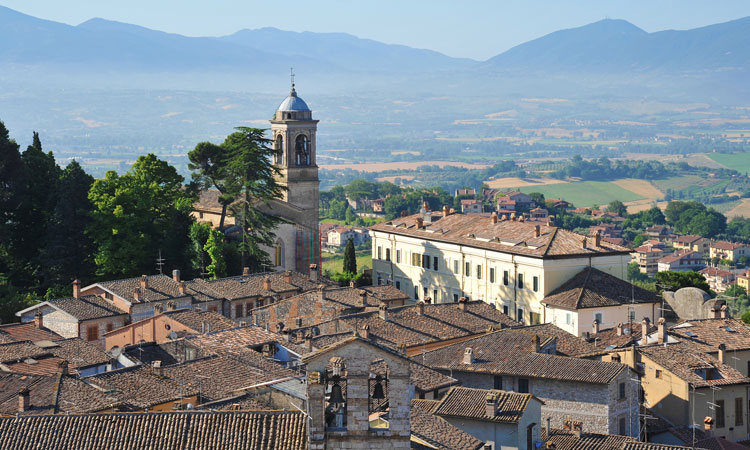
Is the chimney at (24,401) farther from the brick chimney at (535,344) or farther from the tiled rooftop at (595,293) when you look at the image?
the tiled rooftop at (595,293)

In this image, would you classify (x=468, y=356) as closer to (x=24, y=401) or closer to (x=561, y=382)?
(x=561, y=382)

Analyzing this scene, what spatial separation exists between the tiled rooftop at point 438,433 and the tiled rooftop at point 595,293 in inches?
977

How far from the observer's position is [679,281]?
5788 cm

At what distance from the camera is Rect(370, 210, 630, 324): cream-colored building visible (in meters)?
52.3

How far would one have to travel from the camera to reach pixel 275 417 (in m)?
18.3

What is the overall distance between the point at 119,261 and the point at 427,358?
820 inches

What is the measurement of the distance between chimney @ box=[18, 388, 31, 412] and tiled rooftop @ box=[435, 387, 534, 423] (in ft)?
27.2

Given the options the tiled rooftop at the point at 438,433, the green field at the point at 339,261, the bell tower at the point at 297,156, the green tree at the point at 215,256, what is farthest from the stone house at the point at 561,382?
the green field at the point at 339,261

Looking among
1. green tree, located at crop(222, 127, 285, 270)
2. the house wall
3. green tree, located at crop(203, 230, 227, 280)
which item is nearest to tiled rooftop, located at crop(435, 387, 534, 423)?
the house wall

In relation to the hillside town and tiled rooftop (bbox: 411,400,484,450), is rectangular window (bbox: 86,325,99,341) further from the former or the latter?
tiled rooftop (bbox: 411,400,484,450)

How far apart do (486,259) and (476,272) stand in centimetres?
102

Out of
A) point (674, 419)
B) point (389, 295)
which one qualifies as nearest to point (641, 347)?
point (674, 419)

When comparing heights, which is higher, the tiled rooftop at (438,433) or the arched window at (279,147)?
the arched window at (279,147)

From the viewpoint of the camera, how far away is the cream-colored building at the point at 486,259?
52.3m
